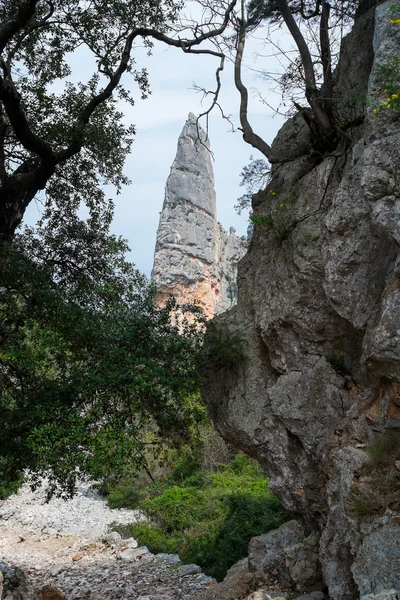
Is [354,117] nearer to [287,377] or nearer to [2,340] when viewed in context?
[287,377]

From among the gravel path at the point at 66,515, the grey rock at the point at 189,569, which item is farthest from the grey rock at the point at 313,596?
the gravel path at the point at 66,515

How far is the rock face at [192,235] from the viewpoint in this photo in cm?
5125

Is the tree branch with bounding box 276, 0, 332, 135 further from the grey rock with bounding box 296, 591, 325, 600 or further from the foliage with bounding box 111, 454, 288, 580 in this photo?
the foliage with bounding box 111, 454, 288, 580

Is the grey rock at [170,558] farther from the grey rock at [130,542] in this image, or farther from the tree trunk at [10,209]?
the tree trunk at [10,209]

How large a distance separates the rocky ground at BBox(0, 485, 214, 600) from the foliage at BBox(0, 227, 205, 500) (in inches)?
143

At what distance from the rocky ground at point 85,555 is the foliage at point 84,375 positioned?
11.9 ft

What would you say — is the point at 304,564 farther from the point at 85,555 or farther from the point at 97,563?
the point at 85,555

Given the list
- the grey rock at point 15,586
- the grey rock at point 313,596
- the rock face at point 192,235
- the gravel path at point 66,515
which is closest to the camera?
the grey rock at point 313,596

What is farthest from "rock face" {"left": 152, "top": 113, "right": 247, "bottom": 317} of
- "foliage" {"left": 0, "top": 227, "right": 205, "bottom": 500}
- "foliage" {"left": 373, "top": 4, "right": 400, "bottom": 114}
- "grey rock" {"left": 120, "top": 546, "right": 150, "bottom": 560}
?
"foliage" {"left": 373, "top": 4, "right": 400, "bottom": 114}

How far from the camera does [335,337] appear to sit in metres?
8.57

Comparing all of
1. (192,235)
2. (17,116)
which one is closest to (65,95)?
(17,116)

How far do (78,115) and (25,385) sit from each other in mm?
5220

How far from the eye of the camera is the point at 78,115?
10.7 metres

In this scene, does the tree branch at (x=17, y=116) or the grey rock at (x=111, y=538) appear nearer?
the tree branch at (x=17, y=116)
